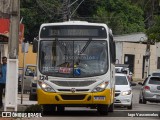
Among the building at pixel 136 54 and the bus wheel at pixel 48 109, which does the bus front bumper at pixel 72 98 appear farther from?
the building at pixel 136 54

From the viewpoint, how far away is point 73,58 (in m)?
20.4

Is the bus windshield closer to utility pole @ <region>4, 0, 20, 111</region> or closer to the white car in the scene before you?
utility pole @ <region>4, 0, 20, 111</region>

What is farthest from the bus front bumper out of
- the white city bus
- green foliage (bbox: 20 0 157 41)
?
green foliage (bbox: 20 0 157 41)

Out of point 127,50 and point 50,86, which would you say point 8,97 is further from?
point 127,50

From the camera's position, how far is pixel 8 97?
751 inches

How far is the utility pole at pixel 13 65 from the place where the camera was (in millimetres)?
19062

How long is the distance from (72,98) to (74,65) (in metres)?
1.13

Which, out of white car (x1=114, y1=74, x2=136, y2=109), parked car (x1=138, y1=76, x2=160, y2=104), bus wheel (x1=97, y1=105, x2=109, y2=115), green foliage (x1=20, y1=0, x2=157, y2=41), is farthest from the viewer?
green foliage (x1=20, y1=0, x2=157, y2=41)

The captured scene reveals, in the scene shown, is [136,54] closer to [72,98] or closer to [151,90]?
[151,90]

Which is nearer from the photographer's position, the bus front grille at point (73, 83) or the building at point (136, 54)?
the bus front grille at point (73, 83)

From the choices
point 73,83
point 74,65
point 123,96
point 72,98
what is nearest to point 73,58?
point 74,65

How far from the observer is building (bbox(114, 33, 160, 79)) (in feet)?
214

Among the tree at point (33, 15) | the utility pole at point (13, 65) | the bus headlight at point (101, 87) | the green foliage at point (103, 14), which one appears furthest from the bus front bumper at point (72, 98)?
the tree at point (33, 15)

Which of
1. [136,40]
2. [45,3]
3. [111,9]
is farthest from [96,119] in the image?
[111,9]
